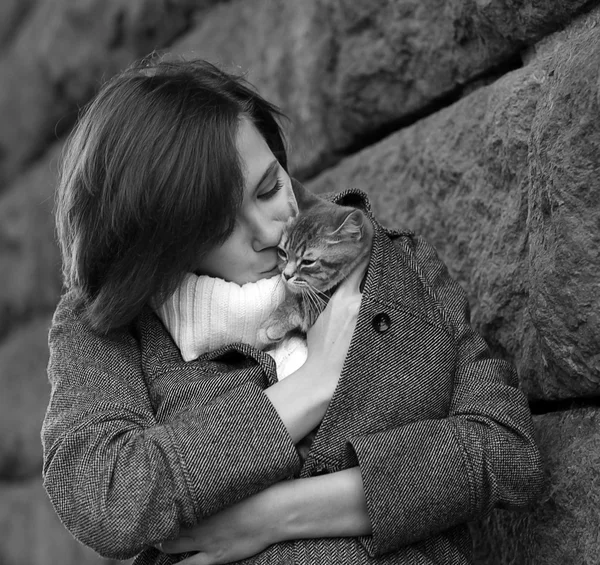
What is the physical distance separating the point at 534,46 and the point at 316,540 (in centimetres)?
132

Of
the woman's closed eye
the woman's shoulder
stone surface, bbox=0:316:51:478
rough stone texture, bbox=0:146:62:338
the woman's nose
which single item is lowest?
stone surface, bbox=0:316:51:478

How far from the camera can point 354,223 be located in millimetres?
2117

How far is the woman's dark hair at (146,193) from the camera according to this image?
1.97 meters

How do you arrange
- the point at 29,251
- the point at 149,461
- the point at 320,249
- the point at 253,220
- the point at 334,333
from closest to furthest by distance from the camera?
1. the point at 149,461
2. the point at 334,333
3. the point at 253,220
4. the point at 320,249
5. the point at 29,251

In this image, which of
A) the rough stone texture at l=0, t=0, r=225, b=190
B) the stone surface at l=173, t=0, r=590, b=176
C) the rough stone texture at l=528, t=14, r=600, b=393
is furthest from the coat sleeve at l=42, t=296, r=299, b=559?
the rough stone texture at l=0, t=0, r=225, b=190

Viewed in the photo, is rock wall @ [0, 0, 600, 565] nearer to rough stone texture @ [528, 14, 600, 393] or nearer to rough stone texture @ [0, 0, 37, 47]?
rough stone texture @ [528, 14, 600, 393]

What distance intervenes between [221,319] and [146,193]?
328mm

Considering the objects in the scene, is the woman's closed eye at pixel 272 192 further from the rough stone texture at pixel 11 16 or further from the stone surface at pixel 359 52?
the rough stone texture at pixel 11 16

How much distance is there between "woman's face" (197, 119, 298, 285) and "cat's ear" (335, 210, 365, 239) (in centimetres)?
16

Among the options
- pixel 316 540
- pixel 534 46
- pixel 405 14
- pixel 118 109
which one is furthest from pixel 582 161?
pixel 405 14

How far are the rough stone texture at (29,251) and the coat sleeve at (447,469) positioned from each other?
3.40 metres

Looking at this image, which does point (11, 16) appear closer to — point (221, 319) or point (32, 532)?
point (32, 532)

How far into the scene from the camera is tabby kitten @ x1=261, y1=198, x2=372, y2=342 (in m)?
2.12

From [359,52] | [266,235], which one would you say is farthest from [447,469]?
[359,52]
